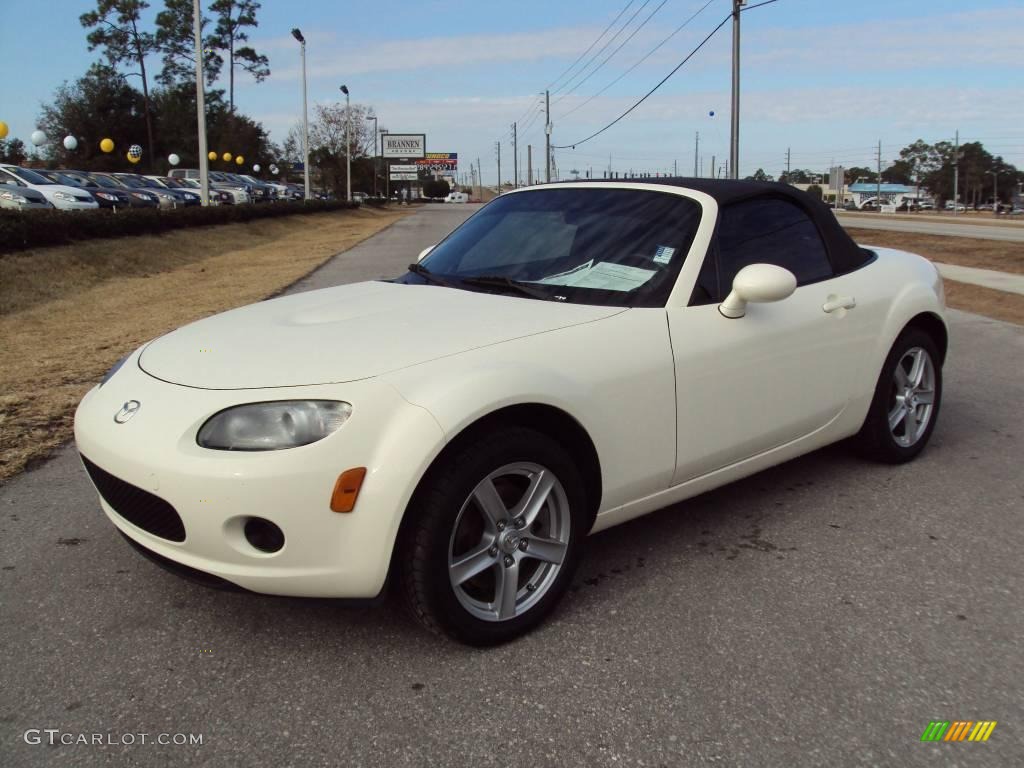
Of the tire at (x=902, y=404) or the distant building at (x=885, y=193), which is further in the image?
the distant building at (x=885, y=193)

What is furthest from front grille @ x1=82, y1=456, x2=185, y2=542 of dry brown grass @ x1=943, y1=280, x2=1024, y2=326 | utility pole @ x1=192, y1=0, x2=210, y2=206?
utility pole @ x1=192, y1=0, x2=210, y2=206

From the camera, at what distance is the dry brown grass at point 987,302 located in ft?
32.7

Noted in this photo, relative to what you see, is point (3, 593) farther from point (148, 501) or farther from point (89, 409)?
point (148, 501)

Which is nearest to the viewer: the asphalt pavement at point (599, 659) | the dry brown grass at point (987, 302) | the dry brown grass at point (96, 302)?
the asphalt pavement at point (599, 659)

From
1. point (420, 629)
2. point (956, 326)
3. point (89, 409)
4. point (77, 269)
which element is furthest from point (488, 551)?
point (77, 269)

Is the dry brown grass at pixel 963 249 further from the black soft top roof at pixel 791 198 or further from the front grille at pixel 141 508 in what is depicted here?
the front grille at pixel 141 508

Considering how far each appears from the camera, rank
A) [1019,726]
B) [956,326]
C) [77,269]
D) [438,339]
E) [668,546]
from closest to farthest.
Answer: [1019,726]
[438,339]
[668,546]
[956,326]
[77,269]

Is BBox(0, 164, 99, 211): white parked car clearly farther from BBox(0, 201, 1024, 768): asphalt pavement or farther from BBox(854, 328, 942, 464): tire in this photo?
BBox(854, 328, 942, 464): tire

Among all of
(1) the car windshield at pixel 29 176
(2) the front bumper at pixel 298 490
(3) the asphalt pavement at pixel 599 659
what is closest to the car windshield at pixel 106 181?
(1) the car windshield at pixel 29 176

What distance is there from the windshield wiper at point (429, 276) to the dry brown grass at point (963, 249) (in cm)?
1436

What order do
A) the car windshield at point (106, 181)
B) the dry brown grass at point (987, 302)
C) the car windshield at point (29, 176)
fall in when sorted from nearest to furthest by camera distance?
the dry brown grass at point (987, 302) → the car windshield at point (29, 176) → the car windshield at point (106, 181)

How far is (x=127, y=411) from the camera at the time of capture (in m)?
2.67

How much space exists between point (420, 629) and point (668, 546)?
1.16 metres

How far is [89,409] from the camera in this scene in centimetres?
288
